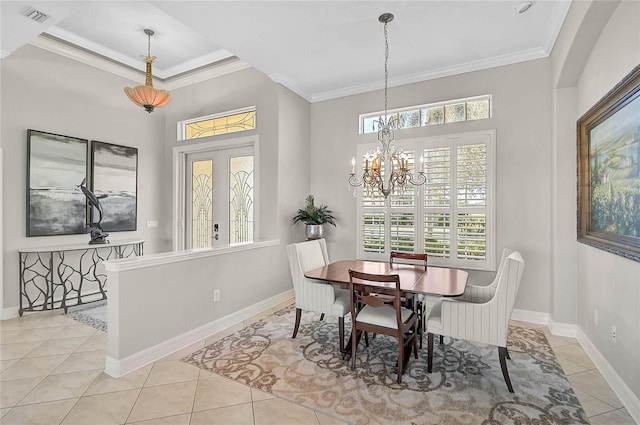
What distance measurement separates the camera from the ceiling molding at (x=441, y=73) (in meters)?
3.69

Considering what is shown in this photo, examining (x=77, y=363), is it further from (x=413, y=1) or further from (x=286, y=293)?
(x=413, y=1)

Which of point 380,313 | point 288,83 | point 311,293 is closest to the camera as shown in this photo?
Result: point 380,313

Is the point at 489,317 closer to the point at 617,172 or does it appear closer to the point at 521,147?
the point at 617,172

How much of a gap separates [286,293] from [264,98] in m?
2.92

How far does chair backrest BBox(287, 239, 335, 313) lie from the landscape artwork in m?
2.30

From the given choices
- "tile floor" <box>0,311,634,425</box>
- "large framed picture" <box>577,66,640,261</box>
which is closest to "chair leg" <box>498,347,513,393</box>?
"tile floor" <box>0,311,634,425</box>

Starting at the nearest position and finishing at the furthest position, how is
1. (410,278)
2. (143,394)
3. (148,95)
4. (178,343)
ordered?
(143,394) → (410,278) → (178,343) → (148,95)

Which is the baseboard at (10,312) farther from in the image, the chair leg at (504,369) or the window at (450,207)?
the chair leg at (504,369)

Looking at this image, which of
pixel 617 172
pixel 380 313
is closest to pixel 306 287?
pixel 380 313

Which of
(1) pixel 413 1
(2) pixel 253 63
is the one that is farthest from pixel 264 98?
(1) pixel 413 1

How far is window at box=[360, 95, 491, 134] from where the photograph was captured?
13.2 feet

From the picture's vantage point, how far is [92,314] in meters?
3.95

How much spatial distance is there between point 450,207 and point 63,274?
5237mm

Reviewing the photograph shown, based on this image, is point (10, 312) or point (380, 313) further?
point (10, 312)
